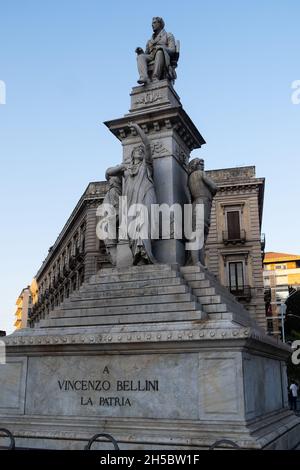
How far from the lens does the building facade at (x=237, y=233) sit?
42.3 meters

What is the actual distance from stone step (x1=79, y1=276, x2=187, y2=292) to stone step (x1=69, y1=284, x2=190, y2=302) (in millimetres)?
71

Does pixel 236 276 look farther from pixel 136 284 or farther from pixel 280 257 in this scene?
pixel 280 257

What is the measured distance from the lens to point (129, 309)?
30.2 feet

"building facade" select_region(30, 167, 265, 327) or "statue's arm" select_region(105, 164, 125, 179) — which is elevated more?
"building facade" select_region(30, 167, 265, 327)

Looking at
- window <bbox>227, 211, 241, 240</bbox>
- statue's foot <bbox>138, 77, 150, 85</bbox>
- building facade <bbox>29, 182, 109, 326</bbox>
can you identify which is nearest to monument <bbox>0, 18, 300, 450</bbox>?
statue's foot <bbox>138, 77, 150, 85</bbox>

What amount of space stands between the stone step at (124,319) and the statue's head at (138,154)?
3.41m

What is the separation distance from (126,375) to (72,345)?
3.68ft

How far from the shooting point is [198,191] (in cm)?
1107

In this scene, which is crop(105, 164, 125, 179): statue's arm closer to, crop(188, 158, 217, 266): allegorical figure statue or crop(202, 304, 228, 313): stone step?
crop(188, 158, 217, 266): allegorical figure statue

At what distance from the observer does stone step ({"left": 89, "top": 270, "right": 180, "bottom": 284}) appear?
373 inches

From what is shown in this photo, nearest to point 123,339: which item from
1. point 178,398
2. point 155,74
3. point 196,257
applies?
point 178,398

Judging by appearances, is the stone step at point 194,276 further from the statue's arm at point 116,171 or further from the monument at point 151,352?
the statue's arm at point 116,171

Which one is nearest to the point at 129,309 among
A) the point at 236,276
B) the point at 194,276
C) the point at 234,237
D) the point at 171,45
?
the point at 194,276

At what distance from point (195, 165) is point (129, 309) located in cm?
382
